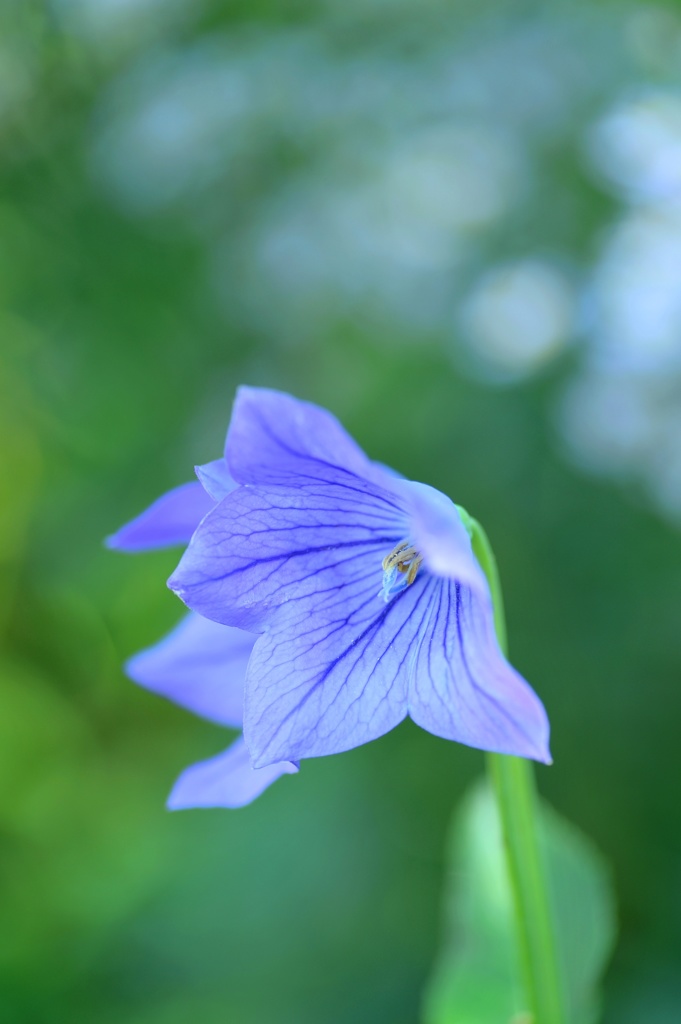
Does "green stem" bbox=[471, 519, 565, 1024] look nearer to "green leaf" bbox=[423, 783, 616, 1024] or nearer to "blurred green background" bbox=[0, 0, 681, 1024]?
"green leaf" bbox=[423, 783, 616, 1024]

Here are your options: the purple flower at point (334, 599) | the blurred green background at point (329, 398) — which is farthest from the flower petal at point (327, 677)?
the blurred green background at point (329, 398)

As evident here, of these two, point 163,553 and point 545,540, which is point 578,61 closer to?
point 545,540

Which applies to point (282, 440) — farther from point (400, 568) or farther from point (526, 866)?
point (526, 866)

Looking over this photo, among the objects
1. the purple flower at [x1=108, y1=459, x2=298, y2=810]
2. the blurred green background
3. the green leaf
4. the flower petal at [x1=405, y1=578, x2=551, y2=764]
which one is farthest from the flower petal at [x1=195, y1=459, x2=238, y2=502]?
the blurred green background

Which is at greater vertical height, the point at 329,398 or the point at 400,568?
the point at 329,398

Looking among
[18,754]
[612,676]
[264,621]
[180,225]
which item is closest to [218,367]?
[180,225]

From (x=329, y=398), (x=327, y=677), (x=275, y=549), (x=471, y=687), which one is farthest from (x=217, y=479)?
(x=329, y=398)
